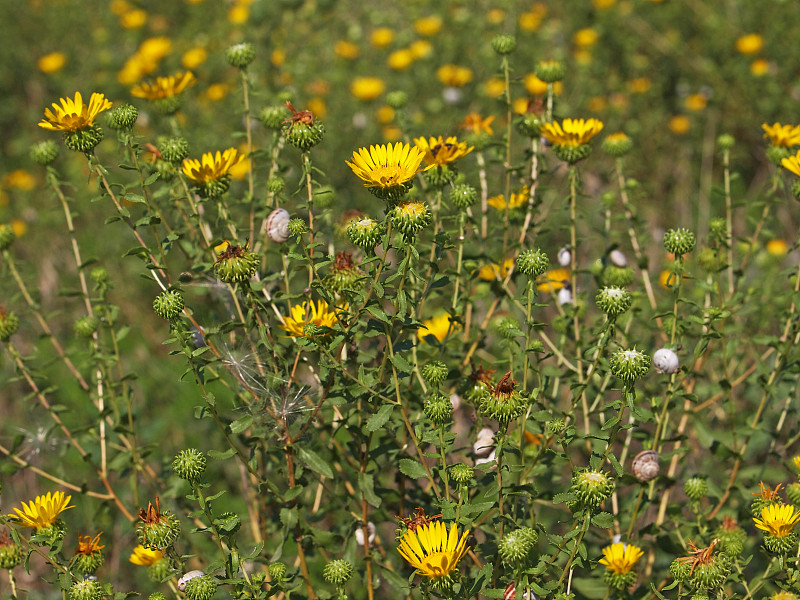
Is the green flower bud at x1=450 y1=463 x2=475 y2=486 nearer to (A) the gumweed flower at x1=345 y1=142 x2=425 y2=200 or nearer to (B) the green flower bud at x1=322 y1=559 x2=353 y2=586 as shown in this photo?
(B) the green flower bud at x1=322 y1=559 x2=353 y2=586

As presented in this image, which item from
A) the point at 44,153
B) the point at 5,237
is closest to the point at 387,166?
the point at 44,153

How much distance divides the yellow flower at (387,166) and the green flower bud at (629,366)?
0.75 meters

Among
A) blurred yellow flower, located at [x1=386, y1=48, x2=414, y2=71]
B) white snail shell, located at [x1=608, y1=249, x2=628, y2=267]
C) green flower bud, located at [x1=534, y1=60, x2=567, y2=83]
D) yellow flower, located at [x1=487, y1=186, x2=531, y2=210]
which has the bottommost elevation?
blurred yellow flower, located at [x1=386, y1=48, x2=414, y2=71]

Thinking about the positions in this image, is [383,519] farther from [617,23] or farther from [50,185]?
[617,23]

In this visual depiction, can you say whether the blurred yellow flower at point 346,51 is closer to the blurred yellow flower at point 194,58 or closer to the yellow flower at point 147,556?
the blurred yellow flower at point 194,58

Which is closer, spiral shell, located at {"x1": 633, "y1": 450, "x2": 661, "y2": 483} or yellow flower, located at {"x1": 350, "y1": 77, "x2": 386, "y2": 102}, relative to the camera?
spiral shell, located at {"x1": 633, "y1": 450, "x2": 661, "y2": 483}

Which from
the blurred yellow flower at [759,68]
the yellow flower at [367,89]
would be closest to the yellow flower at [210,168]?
the yellow flower at [367,89]

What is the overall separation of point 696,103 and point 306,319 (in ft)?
16.3

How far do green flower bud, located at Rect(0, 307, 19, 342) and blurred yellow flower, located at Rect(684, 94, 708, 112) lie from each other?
17.7ft

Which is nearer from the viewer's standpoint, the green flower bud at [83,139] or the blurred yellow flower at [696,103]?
the green flower bud at [83,139]

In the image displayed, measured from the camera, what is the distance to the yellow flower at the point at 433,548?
2053 mm

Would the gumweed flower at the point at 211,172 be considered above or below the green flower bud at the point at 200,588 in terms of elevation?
above

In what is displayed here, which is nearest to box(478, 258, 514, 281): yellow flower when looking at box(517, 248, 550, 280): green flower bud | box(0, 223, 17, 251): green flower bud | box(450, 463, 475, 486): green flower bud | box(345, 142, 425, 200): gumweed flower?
box(517, 248, 550, 280): green flower bud

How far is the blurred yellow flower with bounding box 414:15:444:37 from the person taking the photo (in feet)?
22.7
